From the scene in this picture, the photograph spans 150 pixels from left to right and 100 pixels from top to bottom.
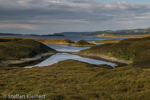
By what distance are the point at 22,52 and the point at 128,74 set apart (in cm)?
7305

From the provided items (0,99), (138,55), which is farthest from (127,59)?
(0,99)

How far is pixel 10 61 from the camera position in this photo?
7688 cm

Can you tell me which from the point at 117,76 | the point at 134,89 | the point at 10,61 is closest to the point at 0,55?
the point at 10,61

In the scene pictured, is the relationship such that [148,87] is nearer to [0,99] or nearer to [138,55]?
[0,99]

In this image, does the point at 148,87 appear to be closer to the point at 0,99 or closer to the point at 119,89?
the point at 119,89

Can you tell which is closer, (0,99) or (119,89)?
(0,99)

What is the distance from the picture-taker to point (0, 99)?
2027 cm

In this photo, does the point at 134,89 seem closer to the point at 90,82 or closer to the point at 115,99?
the point at 115,99

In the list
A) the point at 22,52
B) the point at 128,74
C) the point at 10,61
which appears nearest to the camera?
the point at 128,74

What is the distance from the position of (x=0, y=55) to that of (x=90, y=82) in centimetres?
5756

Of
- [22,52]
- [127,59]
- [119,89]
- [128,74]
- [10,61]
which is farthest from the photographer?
[22,52]

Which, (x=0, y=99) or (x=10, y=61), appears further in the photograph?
(x=10, y=61)

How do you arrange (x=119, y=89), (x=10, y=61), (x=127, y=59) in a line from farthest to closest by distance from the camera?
(x=127, y=59)
(x=10, y=61)
(x=119, y=89)

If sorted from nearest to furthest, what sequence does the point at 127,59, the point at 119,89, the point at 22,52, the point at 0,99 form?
1. the point at 0,99
2. the point at 119,89
3. the point at 127,59
4. the point at 22,52
